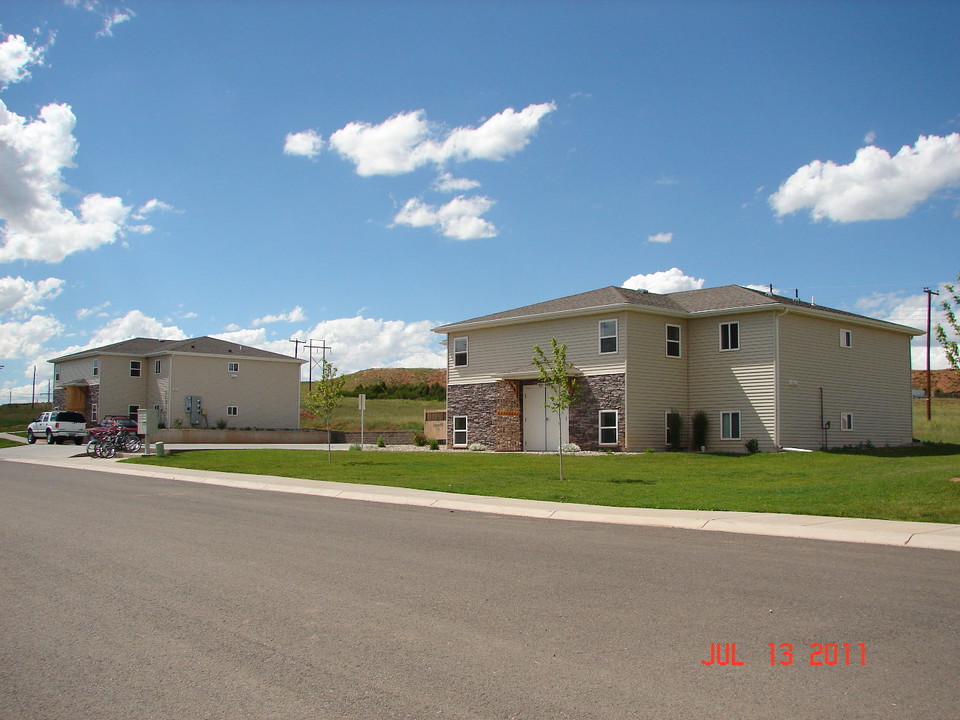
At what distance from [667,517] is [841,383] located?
21482 millimetres

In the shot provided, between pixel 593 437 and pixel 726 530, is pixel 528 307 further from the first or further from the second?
pixel 726 530

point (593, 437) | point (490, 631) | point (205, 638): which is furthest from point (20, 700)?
point (593, 437)

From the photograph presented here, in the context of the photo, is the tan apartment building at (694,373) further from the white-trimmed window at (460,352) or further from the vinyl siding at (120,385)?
the vinyl siding at (120,385)

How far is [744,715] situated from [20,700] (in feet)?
13.8

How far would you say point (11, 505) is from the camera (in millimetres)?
15305

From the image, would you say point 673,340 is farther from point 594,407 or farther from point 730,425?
point 594,407

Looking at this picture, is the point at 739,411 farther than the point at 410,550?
Yes

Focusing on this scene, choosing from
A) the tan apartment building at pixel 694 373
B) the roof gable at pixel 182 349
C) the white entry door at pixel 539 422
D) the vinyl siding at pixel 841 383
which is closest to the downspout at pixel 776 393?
the tan apartment building at pixel 694 373

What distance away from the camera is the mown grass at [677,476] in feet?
46.3

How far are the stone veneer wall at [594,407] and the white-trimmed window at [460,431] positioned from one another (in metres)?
5.60

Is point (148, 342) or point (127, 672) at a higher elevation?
point (148, 342)

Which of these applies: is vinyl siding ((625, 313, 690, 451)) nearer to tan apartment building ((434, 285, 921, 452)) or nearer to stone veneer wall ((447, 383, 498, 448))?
tan apartment building ((434, 285, 921, 452))

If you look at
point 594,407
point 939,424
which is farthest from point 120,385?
point 939,424

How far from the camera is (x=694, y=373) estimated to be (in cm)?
3170
